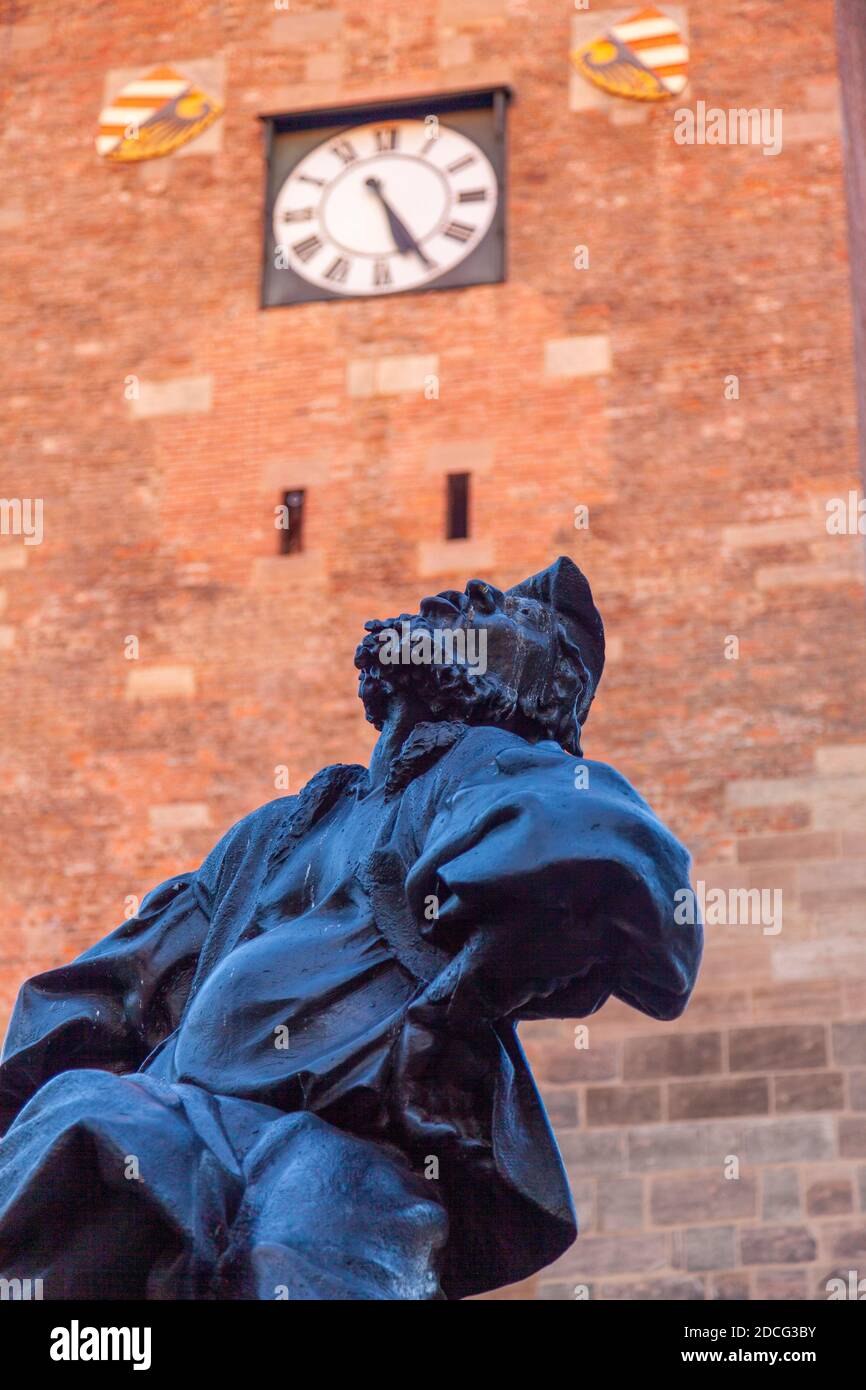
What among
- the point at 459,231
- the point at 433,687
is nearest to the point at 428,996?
the point at 433,687

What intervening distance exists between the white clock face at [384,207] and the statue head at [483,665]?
11560 millimetres

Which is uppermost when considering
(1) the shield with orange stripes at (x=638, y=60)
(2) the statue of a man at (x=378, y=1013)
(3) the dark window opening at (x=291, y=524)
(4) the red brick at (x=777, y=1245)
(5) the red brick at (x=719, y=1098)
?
(1) the shield with orange stripes at (x=638, y=60)

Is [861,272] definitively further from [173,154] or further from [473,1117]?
[473,1117]

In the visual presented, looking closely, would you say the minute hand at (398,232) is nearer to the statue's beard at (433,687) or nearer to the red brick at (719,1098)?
the red brick at (719,1098)

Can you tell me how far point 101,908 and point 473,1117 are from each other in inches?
432

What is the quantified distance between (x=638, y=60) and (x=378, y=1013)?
12459mm

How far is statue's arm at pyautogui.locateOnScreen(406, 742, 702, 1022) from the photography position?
3.04m

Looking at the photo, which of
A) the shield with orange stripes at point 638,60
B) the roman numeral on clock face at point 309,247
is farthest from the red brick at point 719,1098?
the shield with orange stripes at point 638,60

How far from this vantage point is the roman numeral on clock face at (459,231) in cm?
1506

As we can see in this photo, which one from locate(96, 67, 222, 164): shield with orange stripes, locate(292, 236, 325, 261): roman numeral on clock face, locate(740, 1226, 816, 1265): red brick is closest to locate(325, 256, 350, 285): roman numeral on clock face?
locate(292, 236, 325, 261): roman numeral on clock face

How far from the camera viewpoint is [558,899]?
3047mm

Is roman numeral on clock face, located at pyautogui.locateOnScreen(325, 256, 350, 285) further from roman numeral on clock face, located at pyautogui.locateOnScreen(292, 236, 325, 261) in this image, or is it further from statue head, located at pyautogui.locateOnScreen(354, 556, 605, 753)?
statue head, located at pyautogui.locateOnScreen(354, 556, 605, 753)

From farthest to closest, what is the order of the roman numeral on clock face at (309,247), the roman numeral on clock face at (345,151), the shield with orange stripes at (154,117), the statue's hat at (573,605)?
the shield with orange stripes at (154,117) → the roman numeral on clock face at (345,151) → the roman numeral on clock face at (309,247) → the statue's hat at (573,605)

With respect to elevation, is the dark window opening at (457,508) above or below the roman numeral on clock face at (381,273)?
below
